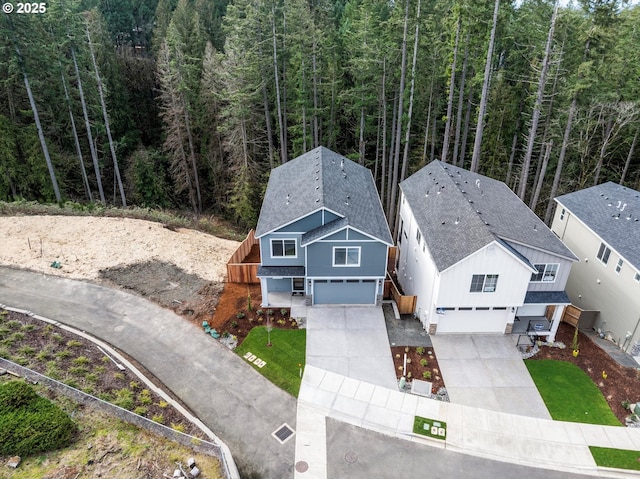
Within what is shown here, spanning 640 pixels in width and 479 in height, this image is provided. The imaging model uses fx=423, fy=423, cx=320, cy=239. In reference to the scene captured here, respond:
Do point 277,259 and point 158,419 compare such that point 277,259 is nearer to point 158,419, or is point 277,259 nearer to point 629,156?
point 158,419

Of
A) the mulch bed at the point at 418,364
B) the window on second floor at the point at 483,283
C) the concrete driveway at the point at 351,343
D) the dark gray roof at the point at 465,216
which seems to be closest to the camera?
the mulch bed at the point at 418,364

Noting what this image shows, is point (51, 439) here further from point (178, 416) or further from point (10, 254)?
point (10, 254)

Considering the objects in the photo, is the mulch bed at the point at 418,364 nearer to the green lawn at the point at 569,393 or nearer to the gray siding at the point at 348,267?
the gray siding at the point at 348,267

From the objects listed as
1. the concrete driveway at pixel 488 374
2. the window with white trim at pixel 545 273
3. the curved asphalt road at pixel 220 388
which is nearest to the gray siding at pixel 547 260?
the window with white trim at pixel 545 273

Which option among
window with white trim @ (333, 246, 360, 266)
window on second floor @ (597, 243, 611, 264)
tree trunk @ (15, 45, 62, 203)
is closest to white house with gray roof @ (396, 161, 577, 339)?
window on second floor @ (597, 243, 611, 264)

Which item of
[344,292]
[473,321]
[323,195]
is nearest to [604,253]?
[473,321]

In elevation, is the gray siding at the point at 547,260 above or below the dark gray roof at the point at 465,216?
below

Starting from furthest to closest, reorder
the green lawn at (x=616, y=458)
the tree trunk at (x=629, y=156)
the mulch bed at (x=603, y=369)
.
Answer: the tree trunk at (x=629, y=156) → the mulch bed at (x=603, y=369) → the green lawn at (x=616, y=458)

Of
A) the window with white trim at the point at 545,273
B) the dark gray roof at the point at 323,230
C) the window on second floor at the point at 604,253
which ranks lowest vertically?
the window with white trim at the point at 545,273
